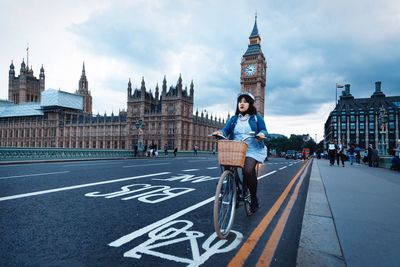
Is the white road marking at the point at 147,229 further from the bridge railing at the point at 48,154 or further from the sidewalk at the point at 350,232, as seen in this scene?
the bridge railing at the point at 48,154

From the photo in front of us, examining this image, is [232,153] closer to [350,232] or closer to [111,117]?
[350,232]

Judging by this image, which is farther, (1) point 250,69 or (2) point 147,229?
(1) point 250,69

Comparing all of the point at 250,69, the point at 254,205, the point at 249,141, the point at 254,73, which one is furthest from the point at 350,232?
the point at 250,69

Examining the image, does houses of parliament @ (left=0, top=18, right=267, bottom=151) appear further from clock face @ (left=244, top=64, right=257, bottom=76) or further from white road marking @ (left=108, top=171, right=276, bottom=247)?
white road marking @ (left=108, top=171, right=276, bottom=247)

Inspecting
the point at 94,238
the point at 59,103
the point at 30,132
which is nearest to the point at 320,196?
the point at 94,238

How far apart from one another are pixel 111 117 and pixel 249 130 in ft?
298

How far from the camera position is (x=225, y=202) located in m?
3.34

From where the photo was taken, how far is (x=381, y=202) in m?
5.09

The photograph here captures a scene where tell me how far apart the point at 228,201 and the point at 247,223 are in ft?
2.12

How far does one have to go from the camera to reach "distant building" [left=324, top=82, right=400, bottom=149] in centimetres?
9019

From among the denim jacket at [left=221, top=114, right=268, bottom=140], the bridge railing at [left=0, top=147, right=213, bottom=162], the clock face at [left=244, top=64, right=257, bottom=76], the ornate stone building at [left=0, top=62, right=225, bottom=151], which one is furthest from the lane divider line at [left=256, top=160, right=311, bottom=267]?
the clock face at [left=244, top=64, right=257, bottom=76]

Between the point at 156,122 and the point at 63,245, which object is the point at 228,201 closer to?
the point at 63,245

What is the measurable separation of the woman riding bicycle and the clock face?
106 metres

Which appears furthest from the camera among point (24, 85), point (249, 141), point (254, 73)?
point (24, 85)
